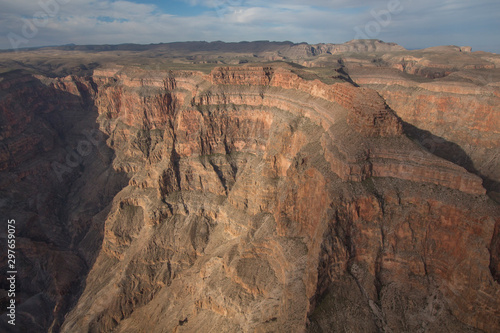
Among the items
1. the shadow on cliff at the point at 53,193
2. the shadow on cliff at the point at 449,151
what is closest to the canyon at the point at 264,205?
the shadow on cliff at the point at 449,151

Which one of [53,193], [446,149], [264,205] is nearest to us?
[264,205]

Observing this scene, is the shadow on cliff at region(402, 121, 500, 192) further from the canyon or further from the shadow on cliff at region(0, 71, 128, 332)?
the shadow on cliff at region(0, 71, 128, 332)

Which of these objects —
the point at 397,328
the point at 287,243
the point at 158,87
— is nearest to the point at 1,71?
the point at 158,87

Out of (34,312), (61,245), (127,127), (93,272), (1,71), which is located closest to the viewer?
(34,312)

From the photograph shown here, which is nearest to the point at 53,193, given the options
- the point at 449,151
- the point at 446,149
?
the point at 446,149

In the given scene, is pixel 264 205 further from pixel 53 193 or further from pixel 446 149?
pixel 53 193

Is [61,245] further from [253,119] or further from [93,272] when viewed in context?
[253,119]
